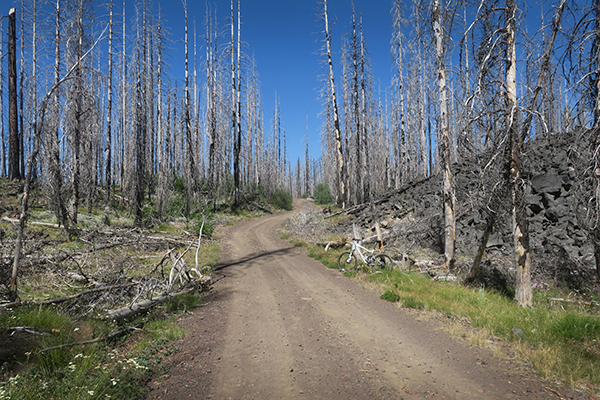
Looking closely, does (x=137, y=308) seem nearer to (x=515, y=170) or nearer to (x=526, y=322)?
(x=526, y=322)

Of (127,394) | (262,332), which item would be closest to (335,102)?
(262,332)

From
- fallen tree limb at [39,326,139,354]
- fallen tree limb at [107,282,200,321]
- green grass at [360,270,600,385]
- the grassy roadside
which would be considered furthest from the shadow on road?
green grass at [360,270,600,385]

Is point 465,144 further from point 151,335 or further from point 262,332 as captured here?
point 151,335

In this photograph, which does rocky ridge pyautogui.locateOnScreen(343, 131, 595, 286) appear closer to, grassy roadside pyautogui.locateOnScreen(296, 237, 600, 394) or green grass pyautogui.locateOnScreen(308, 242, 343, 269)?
grassy roadside pyautogui.locateOnScreen(296, 237, 600, 394)

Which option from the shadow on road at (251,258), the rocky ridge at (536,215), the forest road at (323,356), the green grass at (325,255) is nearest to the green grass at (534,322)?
the forest road at (323,356)

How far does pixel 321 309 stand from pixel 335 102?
19704 millimetres

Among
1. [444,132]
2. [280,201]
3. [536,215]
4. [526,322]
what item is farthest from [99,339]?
[280,201]

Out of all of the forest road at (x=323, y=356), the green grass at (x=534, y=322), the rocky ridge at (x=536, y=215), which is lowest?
the forest road at (x=323, y=356)

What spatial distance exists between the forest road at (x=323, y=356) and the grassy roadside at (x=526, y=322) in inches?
14.9

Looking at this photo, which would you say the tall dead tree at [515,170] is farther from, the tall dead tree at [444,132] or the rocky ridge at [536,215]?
the tall dead tree at [444,132]

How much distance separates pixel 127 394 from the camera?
3.35 metres

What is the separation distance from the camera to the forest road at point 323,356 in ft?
11.6

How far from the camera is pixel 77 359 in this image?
3.81 meters

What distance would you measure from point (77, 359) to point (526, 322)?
7.33 m
